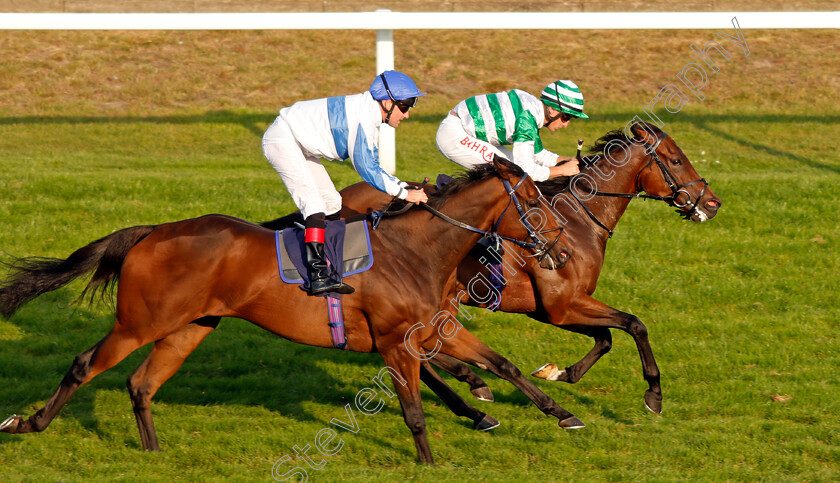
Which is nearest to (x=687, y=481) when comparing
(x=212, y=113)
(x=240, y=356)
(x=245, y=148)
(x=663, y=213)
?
(x=240, y=356)

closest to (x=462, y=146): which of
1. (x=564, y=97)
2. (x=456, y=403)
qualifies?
(x=564, y=97)

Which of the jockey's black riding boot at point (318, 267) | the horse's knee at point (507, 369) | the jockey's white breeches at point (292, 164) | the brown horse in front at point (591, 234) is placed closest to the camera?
the jockey's black riding boot at point (318, 267)

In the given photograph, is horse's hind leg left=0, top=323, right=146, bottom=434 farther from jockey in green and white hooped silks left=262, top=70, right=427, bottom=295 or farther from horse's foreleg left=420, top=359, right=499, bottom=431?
horse's foreleg left=420, top=359, right=499, bottom=431

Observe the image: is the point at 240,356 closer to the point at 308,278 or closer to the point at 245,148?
the point at 308,278

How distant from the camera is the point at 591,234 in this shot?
20.0 feet

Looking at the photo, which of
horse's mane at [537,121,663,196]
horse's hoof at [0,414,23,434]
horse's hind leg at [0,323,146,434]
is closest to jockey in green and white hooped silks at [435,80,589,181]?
horse's mane at [537,121,663,196]

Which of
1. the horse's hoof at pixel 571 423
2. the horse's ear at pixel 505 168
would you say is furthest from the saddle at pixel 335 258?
the horse's hoof at pixel 571 423

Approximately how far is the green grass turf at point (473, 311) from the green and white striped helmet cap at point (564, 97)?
1.97m

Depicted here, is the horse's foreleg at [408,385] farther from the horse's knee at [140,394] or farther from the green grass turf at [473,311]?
the horse's knee at [140,394]

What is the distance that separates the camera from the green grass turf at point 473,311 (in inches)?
209

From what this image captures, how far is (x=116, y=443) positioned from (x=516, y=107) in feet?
10.8

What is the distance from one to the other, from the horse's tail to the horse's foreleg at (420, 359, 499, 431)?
6.41 ft

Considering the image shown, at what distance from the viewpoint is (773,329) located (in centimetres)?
741

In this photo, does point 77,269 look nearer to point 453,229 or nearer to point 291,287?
point 291,287
